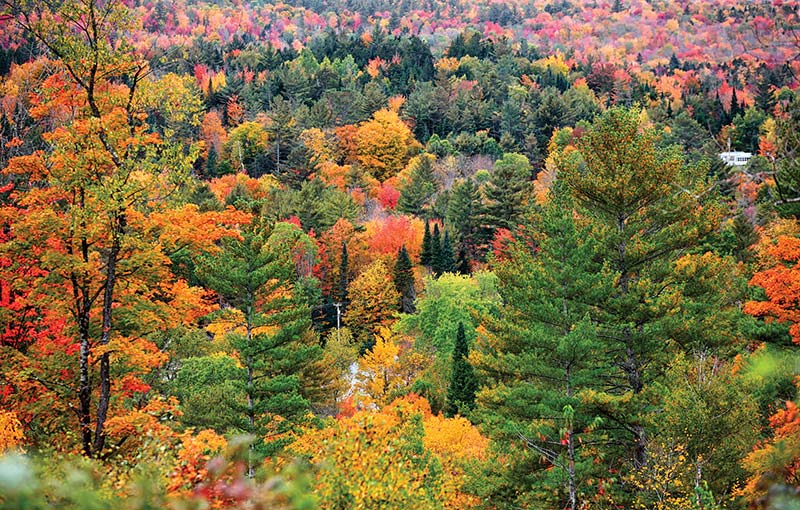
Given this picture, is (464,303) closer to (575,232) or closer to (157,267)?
(575,232)

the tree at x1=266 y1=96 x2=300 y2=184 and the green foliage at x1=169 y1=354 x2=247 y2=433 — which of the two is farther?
the tree at x1=266 y1=96 x2=300 y2=184

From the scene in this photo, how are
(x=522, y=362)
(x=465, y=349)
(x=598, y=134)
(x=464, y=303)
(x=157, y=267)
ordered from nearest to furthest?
(x=157, y=267) → (x=522, y=362) → (x=598, y=134) → (x=465, y=349) → (x=464, y=303)

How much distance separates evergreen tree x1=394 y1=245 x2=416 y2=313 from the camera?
47.3 metres

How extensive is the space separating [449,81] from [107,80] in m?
84.1

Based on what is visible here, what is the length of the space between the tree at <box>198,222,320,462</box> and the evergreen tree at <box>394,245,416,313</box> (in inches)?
1040

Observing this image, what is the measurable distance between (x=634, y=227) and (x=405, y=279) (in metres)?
31.3

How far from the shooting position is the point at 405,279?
156 feet

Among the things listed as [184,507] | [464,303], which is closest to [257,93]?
[464,303]

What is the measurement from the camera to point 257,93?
9131 centimetres

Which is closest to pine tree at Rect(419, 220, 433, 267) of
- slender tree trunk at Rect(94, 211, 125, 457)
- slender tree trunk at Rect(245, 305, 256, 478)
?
slender tree trunk at Rect(245, 305, 256, 478)

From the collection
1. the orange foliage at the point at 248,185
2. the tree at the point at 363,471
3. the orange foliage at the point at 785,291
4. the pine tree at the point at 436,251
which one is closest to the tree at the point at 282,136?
the orange foliage at the point at 248,185

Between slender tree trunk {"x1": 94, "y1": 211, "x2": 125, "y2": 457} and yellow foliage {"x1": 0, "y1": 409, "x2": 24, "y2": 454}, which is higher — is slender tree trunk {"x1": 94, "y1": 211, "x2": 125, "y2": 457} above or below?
above

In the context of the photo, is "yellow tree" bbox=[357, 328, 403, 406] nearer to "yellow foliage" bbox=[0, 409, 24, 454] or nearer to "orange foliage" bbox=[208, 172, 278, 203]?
"yellow foliage" bbox=[0, 409, 24, 454]

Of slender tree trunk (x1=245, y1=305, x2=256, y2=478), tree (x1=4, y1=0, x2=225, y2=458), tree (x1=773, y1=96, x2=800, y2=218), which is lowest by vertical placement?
slender tree trunk (x1=245, y1=305, x2=256, y2=478)
